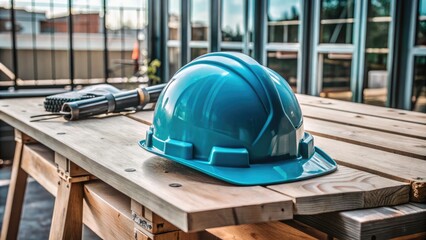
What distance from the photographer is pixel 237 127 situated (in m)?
0.97

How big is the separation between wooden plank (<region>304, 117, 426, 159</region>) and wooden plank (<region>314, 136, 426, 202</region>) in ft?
0.12

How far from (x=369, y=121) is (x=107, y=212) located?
81 cm

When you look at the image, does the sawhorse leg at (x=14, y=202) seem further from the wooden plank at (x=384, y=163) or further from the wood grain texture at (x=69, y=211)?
the wooden plank at (x=384, y=163)

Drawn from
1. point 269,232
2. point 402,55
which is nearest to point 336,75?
point 402,55

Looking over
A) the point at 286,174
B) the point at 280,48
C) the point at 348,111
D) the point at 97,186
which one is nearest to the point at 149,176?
the point at 286,174

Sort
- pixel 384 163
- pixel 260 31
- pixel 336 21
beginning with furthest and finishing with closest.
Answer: pixel 260 31
pixel 336 21
pixel 384 163

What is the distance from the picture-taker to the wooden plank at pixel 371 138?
1.21 m

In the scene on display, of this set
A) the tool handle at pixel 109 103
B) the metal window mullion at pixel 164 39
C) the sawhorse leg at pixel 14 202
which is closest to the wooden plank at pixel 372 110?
the tool handle at pixel 109 103

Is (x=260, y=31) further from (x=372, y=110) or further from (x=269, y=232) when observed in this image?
(x=269, y=232)

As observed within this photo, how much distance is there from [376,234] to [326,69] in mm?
2757

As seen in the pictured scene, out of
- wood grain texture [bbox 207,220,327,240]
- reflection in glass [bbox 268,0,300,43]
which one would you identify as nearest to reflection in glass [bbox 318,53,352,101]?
reflection in glass [bbox 268,0,300,43]

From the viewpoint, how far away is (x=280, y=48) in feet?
12.5

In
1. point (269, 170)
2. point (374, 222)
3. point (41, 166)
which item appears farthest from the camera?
point (41, 166)

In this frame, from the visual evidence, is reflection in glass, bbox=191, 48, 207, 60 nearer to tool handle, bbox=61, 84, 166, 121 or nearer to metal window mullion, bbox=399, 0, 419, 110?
metal window mullion, bbox=399, 0, 419, 110
